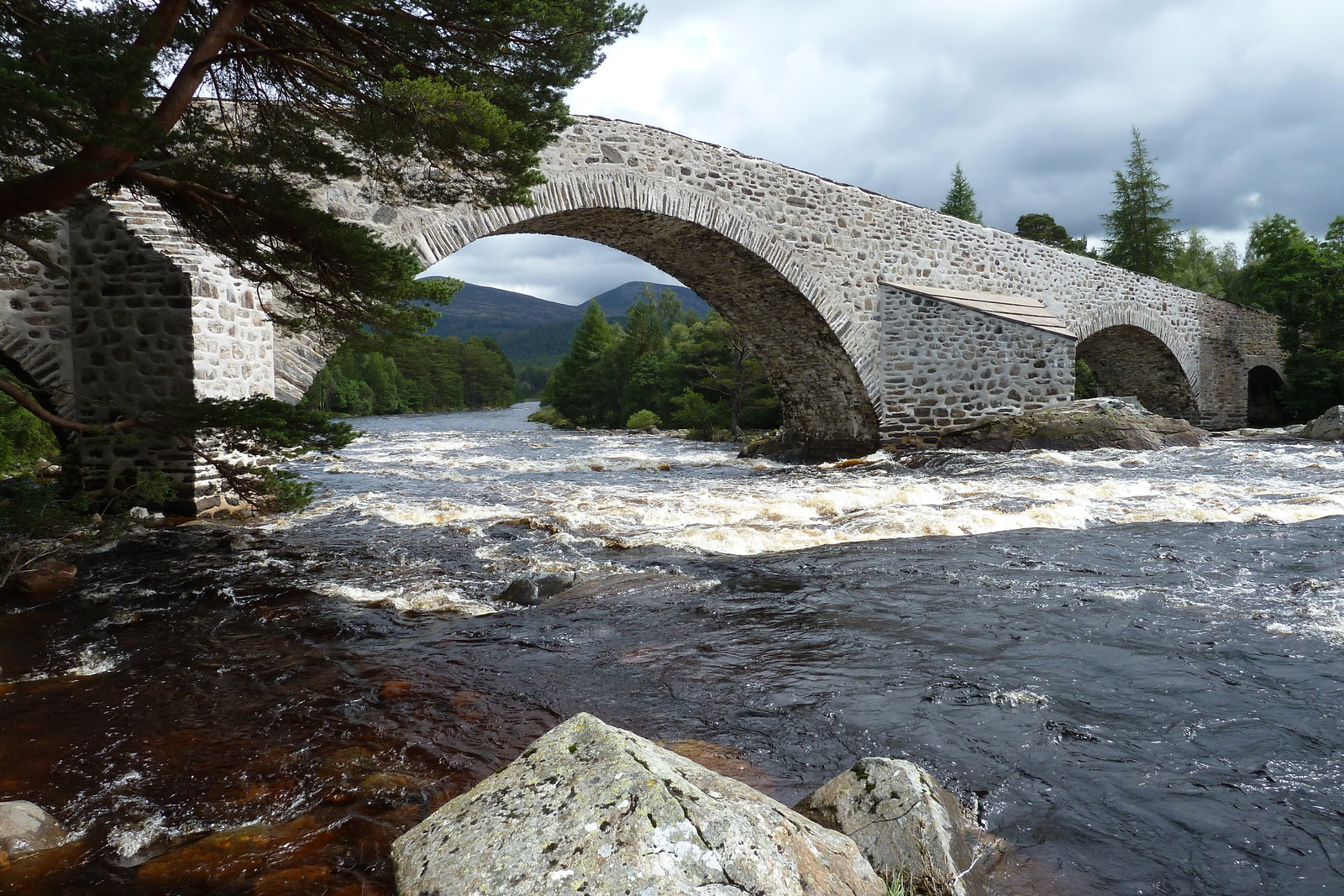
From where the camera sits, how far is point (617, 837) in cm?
152

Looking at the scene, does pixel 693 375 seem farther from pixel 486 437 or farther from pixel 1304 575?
pixel 1304 575

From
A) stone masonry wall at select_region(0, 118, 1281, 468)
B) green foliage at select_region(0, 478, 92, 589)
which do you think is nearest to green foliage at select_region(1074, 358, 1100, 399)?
stone masonry wall at select_region(0, 118, 1281, 468)

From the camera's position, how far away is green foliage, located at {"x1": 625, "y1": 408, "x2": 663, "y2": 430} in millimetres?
→ 28087

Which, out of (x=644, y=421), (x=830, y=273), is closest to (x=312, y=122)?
(x=830, y=273)

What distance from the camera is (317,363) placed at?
7.96 meters

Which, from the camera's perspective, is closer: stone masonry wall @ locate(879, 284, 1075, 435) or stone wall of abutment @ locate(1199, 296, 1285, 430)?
stone masonry wall @ locate(879, 284, 1075, 435)

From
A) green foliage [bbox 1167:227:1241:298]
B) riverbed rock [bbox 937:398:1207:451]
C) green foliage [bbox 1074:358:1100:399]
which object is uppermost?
green foliage [bbox 1167:227:1241:298]

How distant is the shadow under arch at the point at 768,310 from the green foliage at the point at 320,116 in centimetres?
454

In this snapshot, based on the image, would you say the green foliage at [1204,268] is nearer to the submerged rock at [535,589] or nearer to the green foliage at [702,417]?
the green foliage at [702,417]

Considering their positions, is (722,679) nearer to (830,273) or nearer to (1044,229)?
(830,273)

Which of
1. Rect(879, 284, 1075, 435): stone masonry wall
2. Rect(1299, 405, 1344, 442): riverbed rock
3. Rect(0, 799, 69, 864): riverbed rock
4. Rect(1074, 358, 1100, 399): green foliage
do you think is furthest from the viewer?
Rect(1074, 358, 1100, 399): green foliage

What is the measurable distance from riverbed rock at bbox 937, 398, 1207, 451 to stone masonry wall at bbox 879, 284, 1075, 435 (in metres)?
0.37

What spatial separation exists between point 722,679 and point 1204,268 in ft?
137

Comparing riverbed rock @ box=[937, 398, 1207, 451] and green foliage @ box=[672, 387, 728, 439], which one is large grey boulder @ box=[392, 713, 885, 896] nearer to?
riverbed rock @ box=[937, 398, 1207, 451]
